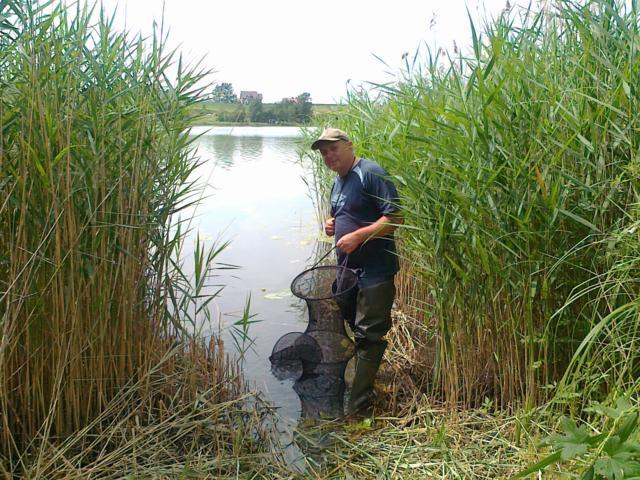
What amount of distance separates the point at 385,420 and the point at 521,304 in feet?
3.21

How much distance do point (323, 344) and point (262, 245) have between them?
4635mm

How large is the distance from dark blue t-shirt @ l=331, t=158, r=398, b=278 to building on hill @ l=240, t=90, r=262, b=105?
2.70 ft

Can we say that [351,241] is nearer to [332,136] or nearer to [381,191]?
[381,191]

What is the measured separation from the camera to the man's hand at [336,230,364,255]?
2.98 meters

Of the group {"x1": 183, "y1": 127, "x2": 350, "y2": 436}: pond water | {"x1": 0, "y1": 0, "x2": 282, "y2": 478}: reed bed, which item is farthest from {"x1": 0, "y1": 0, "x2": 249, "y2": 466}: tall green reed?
{"x1": 183, "y1": 127, "x2": 350, "y2": 436}: pond water

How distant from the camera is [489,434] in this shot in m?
2.67

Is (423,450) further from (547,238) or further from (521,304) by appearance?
(547,238)

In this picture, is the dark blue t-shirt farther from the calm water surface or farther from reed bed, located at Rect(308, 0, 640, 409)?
the calm water surface

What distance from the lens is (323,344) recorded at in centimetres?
337

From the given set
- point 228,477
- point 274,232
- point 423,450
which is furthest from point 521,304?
point 274,232

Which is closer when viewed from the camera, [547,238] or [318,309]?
[547,238]

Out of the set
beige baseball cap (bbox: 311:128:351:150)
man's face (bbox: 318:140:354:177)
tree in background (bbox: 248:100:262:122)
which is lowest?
man's face (bbox: 318:140:354:177)

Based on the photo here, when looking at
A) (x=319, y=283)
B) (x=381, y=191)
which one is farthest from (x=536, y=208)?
(x=319, y=283)

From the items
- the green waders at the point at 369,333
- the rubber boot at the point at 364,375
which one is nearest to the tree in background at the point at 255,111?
the green waders at the point at 369,333
